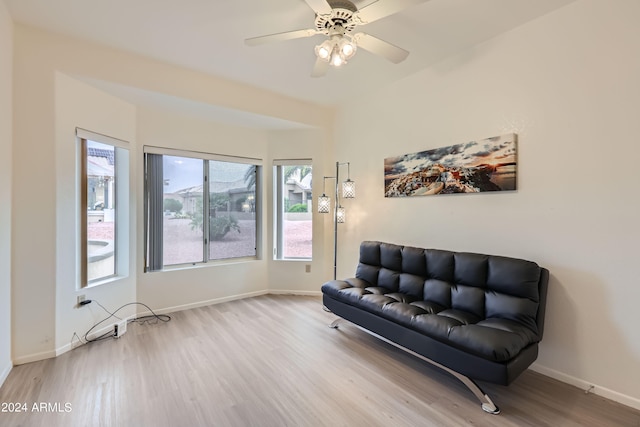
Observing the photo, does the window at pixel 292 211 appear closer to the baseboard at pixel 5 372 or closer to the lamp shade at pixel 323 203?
the lamp shade at pixel 323 203

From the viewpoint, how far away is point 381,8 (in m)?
1.73

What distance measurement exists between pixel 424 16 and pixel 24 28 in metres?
3.30

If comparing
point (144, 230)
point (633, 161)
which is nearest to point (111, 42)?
point (144, 230)

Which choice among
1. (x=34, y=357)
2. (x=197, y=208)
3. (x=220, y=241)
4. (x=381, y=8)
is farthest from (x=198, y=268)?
(x=381, y=8)

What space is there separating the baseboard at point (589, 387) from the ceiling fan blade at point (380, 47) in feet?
8.92

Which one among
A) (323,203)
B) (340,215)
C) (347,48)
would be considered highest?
(347,48)

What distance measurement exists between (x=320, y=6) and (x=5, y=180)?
2695mm

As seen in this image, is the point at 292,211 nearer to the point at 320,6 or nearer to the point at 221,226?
the point at 221,226

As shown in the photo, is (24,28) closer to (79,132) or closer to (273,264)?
(79,132)

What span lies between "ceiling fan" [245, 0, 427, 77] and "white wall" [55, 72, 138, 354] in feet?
6.17

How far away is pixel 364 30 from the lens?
8.03 feet

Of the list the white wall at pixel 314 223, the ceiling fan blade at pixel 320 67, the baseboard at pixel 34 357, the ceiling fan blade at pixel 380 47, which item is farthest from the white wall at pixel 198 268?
the ceiling fan blade at pixel 380 47

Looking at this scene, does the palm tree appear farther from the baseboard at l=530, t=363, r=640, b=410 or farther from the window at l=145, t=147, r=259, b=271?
the baseboard at l=530, t=363, r=640, b=410

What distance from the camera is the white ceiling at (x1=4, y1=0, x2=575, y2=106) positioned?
212 centimetres
